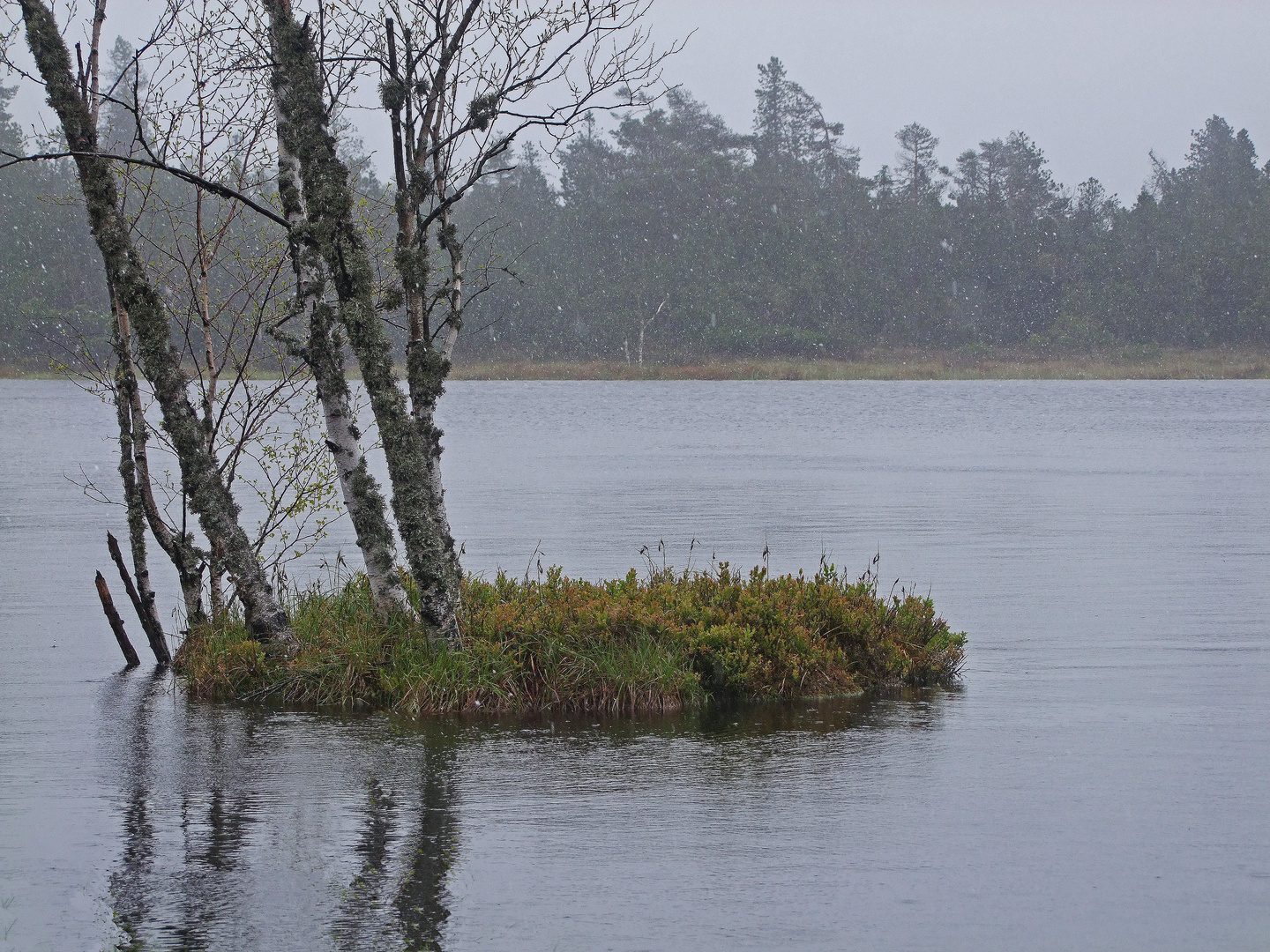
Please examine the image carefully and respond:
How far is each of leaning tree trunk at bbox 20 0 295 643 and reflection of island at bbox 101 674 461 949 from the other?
1.01 meters

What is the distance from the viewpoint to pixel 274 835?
7.23m

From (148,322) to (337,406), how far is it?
1.51 meters

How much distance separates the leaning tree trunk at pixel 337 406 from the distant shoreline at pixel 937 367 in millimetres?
83111

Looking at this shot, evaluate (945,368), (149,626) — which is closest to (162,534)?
(149,626)

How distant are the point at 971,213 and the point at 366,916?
10315 centimetres

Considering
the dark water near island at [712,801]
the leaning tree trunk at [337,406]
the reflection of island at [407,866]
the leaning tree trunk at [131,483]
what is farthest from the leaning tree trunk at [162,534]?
the reflection of island at [407,866]

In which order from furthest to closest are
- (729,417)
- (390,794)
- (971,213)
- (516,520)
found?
(971,213) < (729,417) < (516,520) < (390,794)

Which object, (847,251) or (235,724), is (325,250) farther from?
(847,251)

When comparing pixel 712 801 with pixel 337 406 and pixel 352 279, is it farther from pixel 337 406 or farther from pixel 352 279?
pixel 352 279

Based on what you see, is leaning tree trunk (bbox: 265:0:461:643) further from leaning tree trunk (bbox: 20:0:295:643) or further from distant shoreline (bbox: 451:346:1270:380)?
distant shoreline (bbox: 451:346:1270:380)

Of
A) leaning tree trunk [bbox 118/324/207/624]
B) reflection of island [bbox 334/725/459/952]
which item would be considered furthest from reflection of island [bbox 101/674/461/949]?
leaning tree trunk [bbox 118/324/207/624]

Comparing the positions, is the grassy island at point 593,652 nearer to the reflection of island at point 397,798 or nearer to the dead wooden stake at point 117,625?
the reflection of island at point 397,798

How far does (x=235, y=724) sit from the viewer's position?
386 inches

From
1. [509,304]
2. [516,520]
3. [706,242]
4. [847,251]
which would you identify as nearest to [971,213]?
[847,251]
